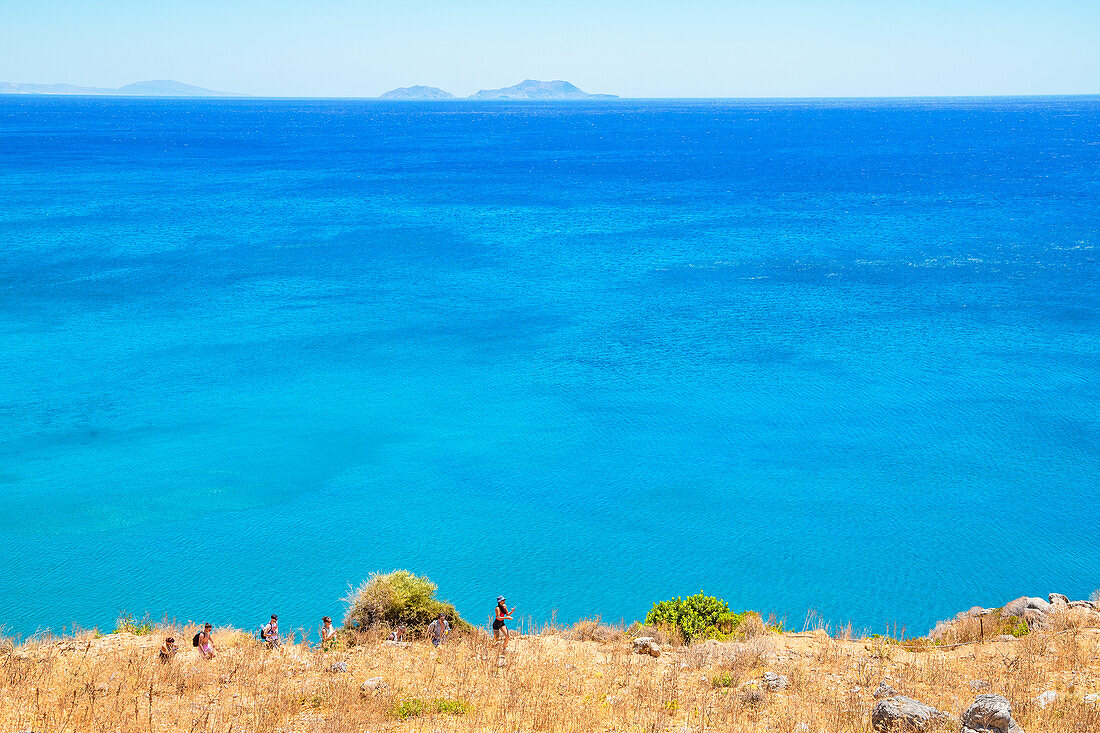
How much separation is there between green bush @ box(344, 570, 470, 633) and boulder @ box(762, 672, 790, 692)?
6738 millimetres

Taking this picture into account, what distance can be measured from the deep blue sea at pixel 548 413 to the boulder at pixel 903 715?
12.8 metres

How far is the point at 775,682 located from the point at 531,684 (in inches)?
153

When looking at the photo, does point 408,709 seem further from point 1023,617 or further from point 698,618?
point 1023,617

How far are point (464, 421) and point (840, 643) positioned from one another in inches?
851

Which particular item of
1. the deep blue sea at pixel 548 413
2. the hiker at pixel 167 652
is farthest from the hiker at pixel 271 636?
the deep blue sea at pixel 548 413

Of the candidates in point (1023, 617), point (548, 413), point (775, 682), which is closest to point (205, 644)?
point (775, 682)

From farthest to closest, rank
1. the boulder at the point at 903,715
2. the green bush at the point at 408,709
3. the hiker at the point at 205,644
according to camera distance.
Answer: the hiker at the point at 205,644 < the green bush at the point at 408,709 < the boulder at the point at 903,715

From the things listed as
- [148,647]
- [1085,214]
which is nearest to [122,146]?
[1085,214]

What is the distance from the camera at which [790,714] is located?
12.7 m

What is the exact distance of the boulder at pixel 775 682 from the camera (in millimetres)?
13766

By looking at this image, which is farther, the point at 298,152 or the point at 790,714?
the point at 298,152

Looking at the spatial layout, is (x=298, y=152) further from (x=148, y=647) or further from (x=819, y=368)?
(x=148, y=647)

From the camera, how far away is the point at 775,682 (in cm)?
1387

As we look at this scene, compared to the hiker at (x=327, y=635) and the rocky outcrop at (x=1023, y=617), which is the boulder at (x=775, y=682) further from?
the hiker at (x=327, y=635)
